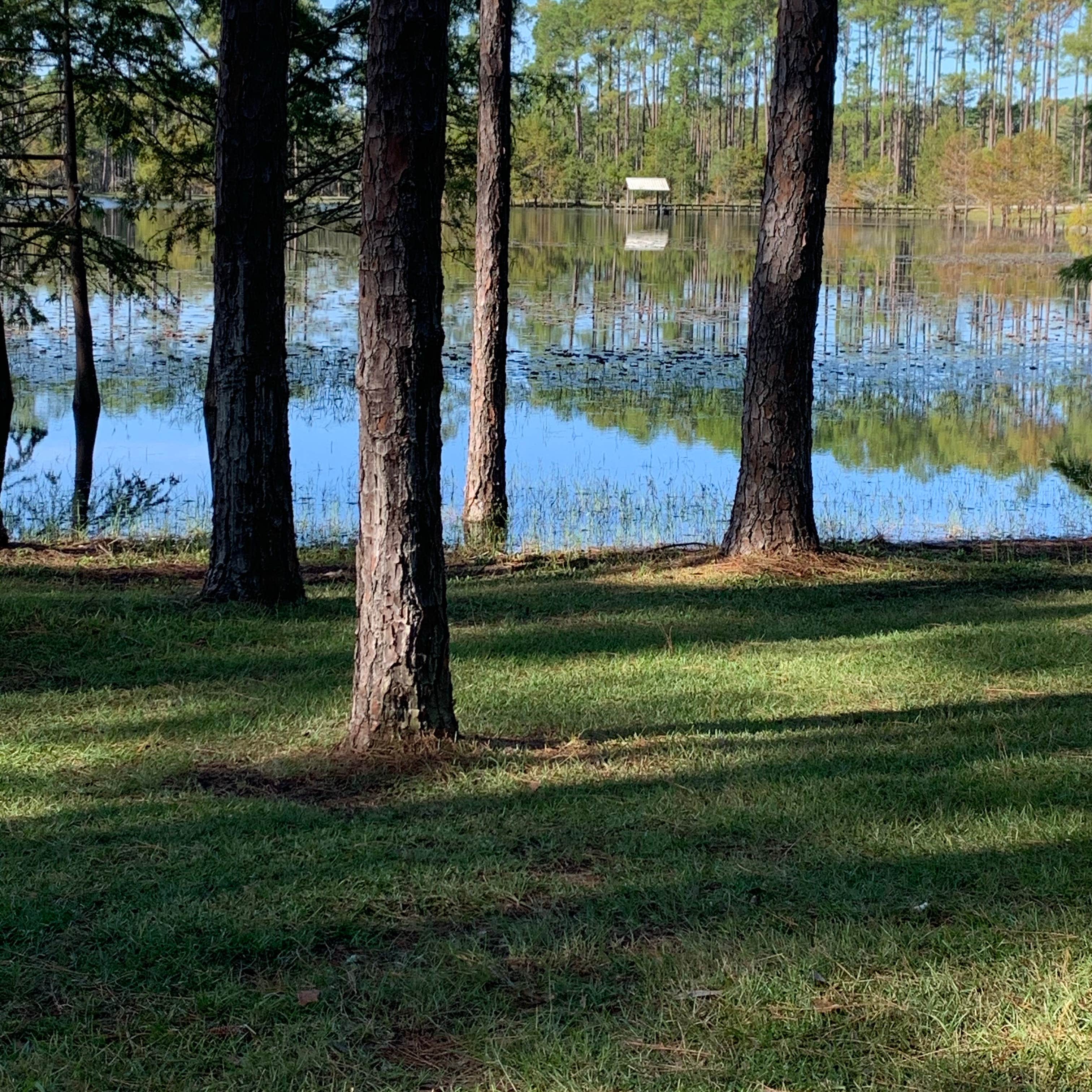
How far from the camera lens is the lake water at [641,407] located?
12742 mm

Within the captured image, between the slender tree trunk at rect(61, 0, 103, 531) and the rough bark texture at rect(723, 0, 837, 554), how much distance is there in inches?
318

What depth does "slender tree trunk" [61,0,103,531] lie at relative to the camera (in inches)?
576

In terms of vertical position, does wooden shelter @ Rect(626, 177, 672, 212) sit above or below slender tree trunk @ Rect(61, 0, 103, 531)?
above

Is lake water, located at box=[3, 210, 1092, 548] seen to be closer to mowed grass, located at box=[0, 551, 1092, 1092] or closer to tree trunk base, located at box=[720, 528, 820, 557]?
tree trunk base, located at box=[720, 528, 820, 557]

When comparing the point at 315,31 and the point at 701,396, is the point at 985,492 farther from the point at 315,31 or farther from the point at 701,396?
the point at 315,31

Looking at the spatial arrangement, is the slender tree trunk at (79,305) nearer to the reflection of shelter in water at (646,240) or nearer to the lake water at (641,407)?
the lake water at (641,407)

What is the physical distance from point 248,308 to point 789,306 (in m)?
3.37

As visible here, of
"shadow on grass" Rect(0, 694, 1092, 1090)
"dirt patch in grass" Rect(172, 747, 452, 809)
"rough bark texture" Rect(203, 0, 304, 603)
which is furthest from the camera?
"rough bark texture" Rect(203, 0, 304, 603)

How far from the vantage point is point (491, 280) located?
10766 mm

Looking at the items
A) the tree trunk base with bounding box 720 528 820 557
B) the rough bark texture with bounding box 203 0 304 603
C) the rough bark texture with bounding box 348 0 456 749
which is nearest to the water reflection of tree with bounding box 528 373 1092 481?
the tree trunk base with bounding box 720 528 820 557

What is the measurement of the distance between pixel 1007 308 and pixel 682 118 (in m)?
70.5

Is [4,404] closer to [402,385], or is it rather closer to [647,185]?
[402,385]

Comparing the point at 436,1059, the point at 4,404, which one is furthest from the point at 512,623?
the point at 4,404

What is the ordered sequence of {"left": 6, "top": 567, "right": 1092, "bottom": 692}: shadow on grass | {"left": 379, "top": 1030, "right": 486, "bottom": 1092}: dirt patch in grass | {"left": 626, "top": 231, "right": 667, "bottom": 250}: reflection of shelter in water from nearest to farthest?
{"left": 379, "top": 1030, "right": 486, "bottom": 1092}: dirt patch in grass → {"left": 6, "top": 567, "right": 1092, "bottom": 692}: shadow on grass → {"left": 626, "top": 231, "right": 667, "bottom": 250}: reflection of shelter in water
